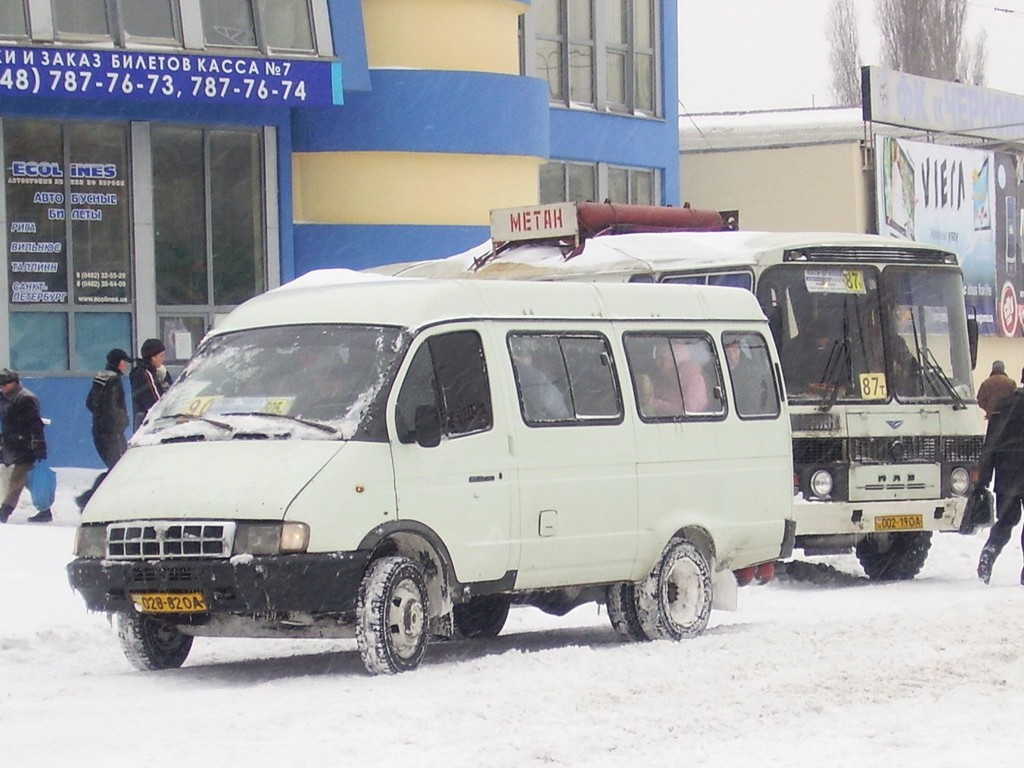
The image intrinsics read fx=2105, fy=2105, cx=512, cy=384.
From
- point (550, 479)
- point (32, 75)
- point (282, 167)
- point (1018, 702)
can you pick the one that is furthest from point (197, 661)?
point (282, 167)

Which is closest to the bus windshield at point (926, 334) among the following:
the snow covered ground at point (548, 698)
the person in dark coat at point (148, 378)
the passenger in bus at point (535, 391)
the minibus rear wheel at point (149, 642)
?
the snow covered ground at point (548, 698)

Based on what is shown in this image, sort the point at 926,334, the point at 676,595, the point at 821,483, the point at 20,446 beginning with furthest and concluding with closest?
the point at 20,446 → the point at 926,334 → the point at 821,483 → the point at 676,595

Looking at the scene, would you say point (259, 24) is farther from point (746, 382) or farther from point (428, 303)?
point (428, 303)

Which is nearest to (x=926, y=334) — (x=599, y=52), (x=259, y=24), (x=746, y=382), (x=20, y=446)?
(x=746, y=382)

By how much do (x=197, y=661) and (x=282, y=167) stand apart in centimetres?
1634

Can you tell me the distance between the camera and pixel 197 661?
40.3 feet

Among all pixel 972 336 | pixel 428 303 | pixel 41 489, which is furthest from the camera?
Result: pixel 41 489

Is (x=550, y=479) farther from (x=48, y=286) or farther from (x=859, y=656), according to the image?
(x=48, y=286)

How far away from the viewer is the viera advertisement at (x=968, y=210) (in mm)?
40406

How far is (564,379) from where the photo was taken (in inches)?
486

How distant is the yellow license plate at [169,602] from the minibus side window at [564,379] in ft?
7.56

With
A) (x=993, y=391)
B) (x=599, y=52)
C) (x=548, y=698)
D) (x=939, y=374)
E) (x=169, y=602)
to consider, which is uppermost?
(x=599, y=52)

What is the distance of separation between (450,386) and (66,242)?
15.5m

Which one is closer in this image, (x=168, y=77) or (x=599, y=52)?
(x=168, y=77)
